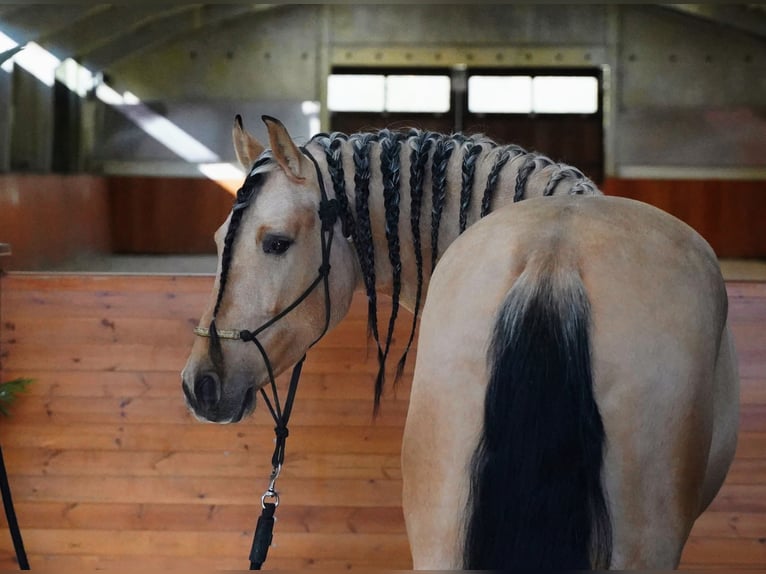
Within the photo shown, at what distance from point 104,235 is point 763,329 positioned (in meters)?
6.86

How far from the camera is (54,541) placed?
3.03 m

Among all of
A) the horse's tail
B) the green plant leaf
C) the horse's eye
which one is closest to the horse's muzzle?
the horse's eye

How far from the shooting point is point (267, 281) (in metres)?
1.51

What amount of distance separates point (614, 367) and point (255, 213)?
0.79 meters

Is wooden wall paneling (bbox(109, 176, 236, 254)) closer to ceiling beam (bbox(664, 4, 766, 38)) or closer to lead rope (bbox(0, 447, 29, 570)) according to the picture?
→ ceiling beam (bbox(664, 4, 766, 38))

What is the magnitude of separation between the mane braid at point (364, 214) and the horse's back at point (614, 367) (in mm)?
513

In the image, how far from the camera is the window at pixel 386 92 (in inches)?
A: 350

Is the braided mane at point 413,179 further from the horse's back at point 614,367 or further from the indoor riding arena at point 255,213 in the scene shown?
the horse's back at point 614,367

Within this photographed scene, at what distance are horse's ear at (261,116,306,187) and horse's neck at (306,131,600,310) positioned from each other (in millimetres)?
79

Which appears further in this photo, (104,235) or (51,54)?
(104,235)

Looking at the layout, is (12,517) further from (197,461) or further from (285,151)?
(197,461)

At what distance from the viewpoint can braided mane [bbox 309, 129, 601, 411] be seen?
60.9 inches

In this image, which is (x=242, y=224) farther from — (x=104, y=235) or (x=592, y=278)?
(x=104, y=235)

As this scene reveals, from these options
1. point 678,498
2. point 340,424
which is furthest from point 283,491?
point 678,498
